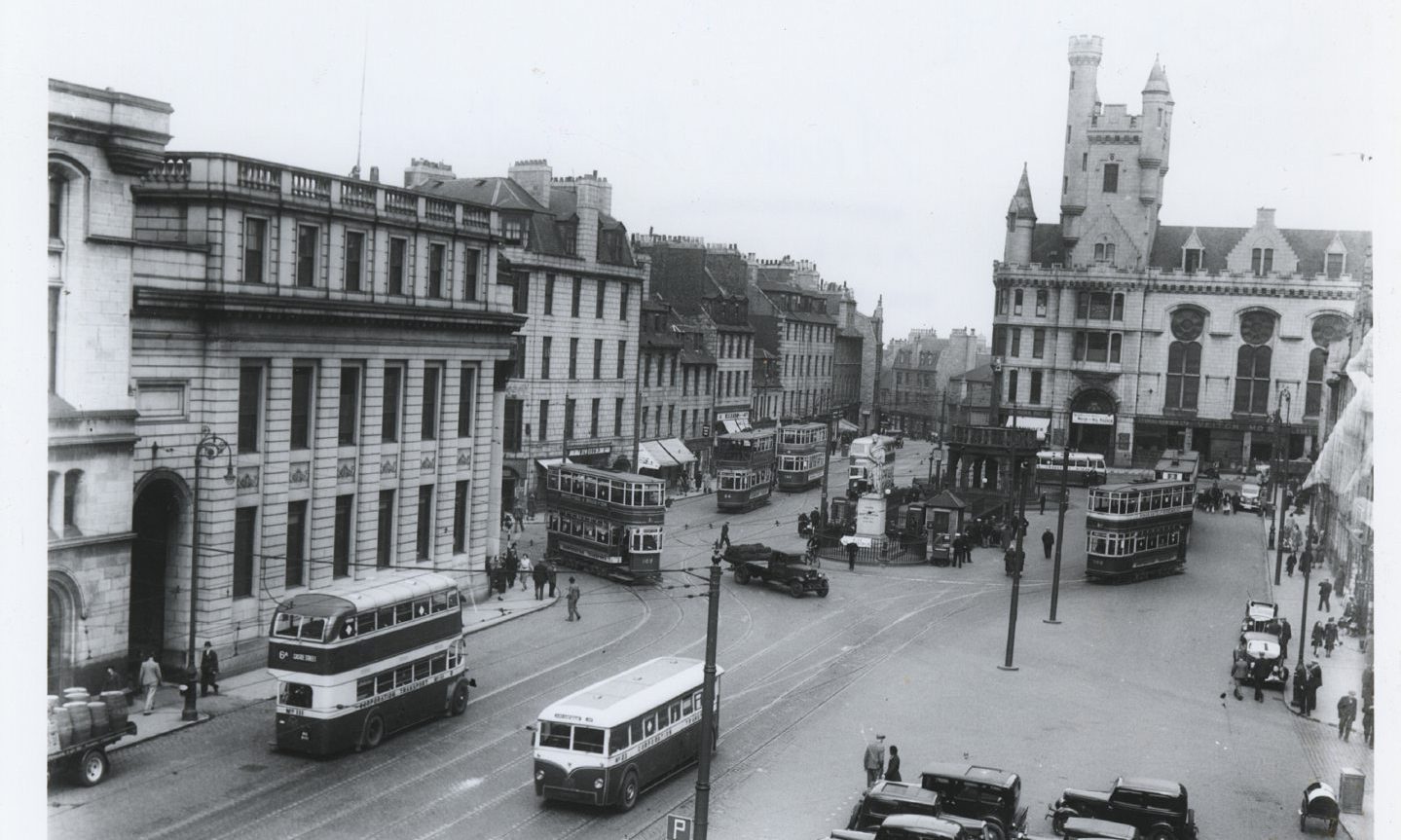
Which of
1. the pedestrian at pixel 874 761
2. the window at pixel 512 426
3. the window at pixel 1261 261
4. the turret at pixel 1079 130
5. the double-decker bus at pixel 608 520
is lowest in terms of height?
the pedestrian at pixel 874 761

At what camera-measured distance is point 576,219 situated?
68562mm

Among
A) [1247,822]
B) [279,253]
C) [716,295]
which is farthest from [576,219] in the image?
[1247,822]

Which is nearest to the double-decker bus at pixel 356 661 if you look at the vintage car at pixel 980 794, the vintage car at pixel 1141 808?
the vintage car at pixel 980 794

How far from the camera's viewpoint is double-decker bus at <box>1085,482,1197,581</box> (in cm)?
5091

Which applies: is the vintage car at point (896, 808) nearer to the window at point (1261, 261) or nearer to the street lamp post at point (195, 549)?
the street lamp post at point (195, 549)

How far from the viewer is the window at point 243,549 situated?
113 feet

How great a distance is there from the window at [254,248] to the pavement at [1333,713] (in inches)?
1116

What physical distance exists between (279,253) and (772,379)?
71.1 meters

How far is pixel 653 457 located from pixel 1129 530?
31192 mm

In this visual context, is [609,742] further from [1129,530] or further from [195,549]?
[1129,530]

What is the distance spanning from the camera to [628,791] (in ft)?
83.6

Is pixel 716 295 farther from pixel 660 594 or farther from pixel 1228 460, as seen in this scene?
pixel 660 594

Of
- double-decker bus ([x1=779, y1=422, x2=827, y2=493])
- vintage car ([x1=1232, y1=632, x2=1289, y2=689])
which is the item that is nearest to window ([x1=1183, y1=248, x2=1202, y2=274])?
double-decker bus ([x1=779, y1=422, x2=827, y2=493])

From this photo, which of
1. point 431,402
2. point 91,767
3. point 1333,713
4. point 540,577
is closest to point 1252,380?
point 1333,713
